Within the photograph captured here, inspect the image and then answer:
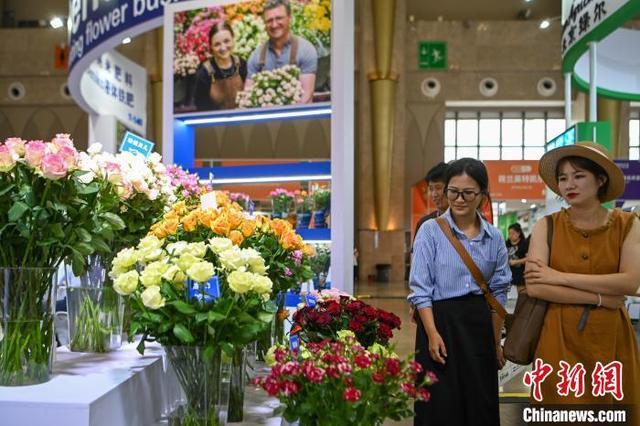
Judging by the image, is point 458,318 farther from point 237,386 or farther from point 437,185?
point 437,185

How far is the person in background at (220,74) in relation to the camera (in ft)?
19.2

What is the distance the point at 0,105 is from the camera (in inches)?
803

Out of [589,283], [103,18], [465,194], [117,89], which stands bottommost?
[589,283]

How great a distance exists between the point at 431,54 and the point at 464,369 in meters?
18.5

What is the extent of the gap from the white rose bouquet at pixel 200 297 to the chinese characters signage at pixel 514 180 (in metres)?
10.9

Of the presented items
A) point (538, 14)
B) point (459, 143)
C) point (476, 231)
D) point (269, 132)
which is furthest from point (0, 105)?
point (476, 231)

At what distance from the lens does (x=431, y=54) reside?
64.6 feet

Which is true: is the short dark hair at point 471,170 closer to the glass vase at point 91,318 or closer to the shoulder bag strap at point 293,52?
the glass vase at point 91,318

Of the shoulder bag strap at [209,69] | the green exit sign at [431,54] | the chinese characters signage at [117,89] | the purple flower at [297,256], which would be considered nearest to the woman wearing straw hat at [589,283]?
the purple flower at [297,256]

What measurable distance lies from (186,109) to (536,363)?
468 centimetres

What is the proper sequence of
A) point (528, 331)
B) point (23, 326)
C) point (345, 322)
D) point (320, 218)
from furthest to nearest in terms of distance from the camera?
point (320, 218), point (528, 331), point (345, 322), point (23, 326)

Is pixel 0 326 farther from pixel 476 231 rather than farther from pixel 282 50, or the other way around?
pixel 282 50

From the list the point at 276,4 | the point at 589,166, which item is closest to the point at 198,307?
the point at 589,166

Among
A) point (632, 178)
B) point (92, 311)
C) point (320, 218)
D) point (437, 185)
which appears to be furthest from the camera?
point (632, 178)
